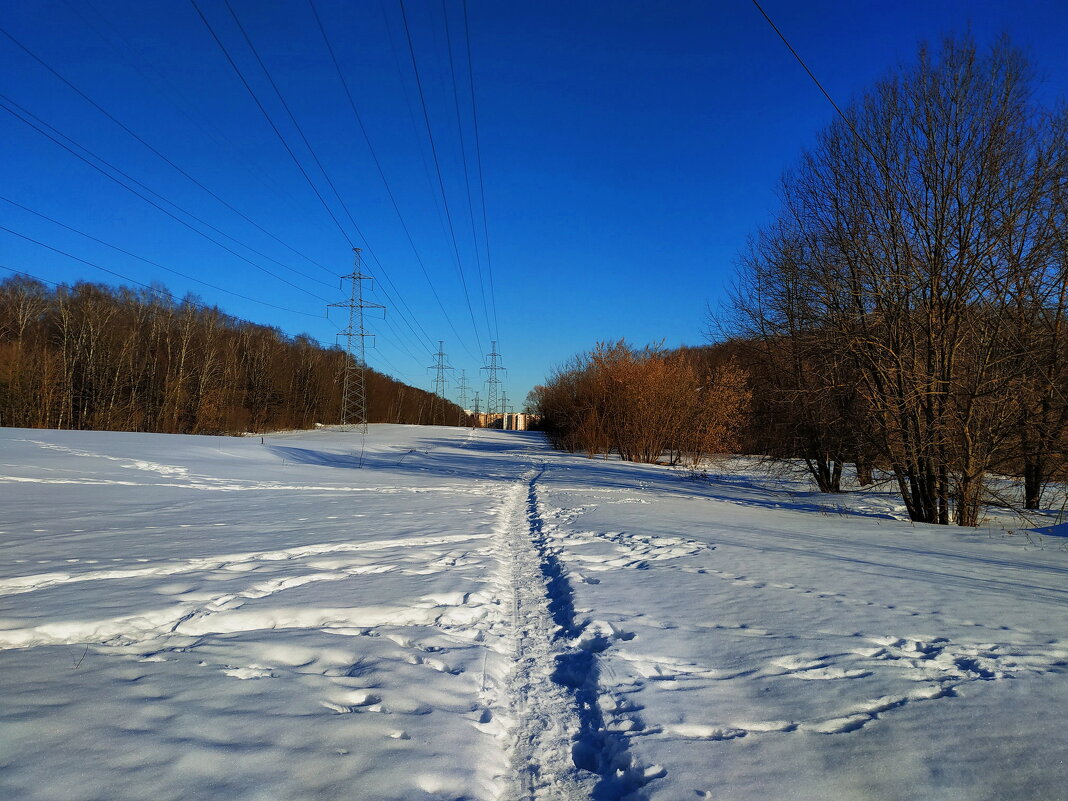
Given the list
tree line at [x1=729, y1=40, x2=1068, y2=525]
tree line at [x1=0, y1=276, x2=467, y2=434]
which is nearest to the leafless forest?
tree line at [x1=729, y1=40, x2=1068, y2=525]

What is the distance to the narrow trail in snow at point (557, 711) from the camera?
246cm

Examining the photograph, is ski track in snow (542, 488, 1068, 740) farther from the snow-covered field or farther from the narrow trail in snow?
the narrow trail in snow

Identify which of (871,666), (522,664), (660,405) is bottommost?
(522,664)

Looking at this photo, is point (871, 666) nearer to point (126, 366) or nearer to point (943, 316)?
point (943, 316)

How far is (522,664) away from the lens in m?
3.75

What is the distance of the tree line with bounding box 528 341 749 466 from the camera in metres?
24.7

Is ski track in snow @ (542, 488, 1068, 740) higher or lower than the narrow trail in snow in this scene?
higher

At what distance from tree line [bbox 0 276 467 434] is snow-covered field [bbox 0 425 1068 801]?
3363 cm

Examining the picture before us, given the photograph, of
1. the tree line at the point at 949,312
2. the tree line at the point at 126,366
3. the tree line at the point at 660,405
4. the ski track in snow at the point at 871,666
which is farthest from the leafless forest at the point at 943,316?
the tree line at the point at 126,366

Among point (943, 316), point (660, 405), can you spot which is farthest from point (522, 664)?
point (660, 405)

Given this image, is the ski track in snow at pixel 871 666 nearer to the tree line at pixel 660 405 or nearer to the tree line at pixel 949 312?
the tree line at pixel 949 312

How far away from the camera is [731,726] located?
9.34 feet

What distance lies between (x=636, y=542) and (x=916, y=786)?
5406mm

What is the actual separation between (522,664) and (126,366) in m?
45.8
